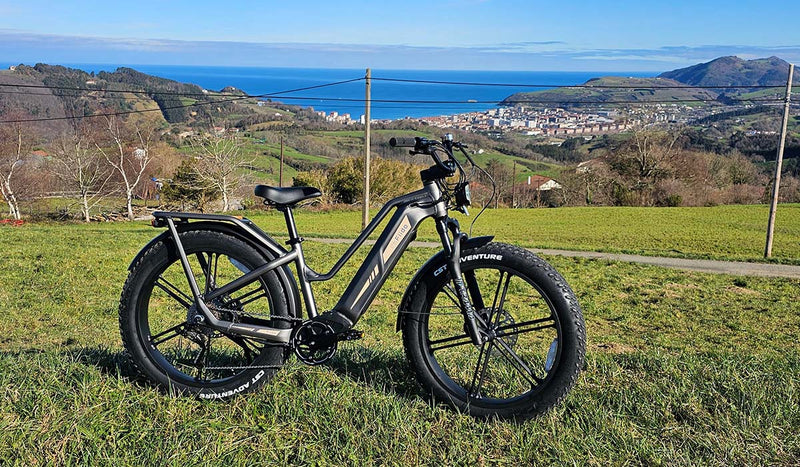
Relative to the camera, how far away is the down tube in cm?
315

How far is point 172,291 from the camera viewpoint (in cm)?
331

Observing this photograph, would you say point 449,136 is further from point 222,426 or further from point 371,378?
point 222,426

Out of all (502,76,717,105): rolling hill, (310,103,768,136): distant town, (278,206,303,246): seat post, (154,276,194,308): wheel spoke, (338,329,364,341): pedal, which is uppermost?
(502,76,717,105): rolling hill

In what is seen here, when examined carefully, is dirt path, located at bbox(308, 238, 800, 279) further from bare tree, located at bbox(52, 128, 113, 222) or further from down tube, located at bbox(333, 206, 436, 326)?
bare tree, located at bbox(52, 128, 113, 222)

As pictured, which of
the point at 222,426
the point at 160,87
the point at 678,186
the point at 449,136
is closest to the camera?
the point at 222,426

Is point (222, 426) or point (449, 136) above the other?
point (449, 136)

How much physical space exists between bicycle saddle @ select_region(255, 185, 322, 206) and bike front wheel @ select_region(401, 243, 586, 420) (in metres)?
0.73

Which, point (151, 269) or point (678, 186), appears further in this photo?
point (678, 186)

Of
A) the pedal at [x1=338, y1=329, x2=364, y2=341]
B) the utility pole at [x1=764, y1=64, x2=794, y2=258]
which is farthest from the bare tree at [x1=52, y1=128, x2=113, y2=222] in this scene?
the pedal at [x1=338, y1=329, x2=364, y2=341]

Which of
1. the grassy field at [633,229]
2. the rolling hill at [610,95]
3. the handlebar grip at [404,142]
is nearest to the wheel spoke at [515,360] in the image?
the handlebar grip at [404,142]

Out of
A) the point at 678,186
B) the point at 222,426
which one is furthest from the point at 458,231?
the point at 678,186

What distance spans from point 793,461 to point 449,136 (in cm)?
204

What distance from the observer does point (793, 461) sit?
8.19 feet

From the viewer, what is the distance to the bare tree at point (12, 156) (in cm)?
4053
